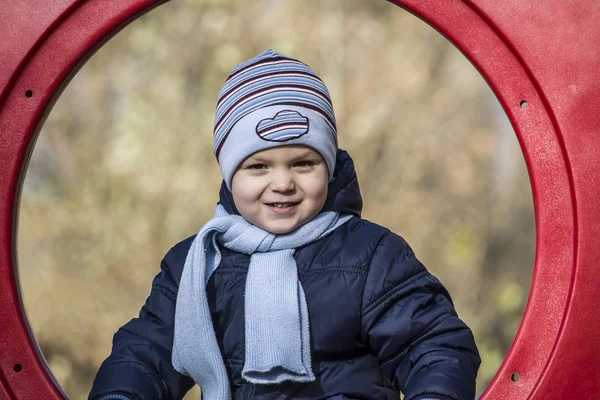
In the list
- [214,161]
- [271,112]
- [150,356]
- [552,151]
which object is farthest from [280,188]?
[214,161]

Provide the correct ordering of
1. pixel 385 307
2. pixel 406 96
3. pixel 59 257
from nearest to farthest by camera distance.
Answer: pixel 385 307 → pixel 59 257 → pixel 406 96

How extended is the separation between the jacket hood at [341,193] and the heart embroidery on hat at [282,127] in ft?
0.47

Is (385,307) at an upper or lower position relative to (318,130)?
lower

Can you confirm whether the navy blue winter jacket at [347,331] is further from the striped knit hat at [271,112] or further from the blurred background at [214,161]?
the blurred background at [214,161]

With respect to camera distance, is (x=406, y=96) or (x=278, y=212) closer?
(x=278, y=212)

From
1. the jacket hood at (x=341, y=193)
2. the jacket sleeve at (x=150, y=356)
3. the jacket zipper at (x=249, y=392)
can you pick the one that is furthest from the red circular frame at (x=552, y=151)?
the jacket sleeve at (x=150, y=356)

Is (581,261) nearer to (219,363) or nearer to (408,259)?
(408,259)

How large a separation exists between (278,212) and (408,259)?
0.23 m

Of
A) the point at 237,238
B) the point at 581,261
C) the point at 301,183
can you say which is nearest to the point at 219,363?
the point at 237,238

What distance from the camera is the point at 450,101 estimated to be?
217 cm

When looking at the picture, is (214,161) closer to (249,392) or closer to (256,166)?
(256,166)

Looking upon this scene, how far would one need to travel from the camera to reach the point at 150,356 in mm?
1556

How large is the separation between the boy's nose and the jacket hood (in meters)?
0.12

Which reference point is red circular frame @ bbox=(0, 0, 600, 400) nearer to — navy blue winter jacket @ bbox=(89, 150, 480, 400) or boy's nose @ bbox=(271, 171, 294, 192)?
navy blue winter jacket @ bbox=(89, 150, 480, 400)
